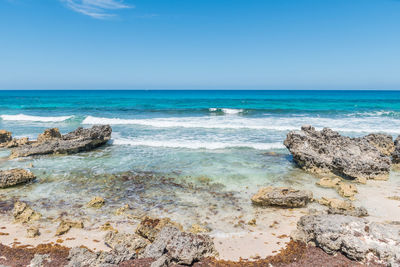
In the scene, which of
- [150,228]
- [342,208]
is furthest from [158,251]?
[342,208]

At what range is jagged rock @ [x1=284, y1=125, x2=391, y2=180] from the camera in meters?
8.89

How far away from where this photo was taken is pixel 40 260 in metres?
4.30

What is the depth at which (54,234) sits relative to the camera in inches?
209

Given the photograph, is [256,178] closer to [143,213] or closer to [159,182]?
[159,182]

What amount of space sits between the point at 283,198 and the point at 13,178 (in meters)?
7.86

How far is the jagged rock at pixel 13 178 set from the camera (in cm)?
778

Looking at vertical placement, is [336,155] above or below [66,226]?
above

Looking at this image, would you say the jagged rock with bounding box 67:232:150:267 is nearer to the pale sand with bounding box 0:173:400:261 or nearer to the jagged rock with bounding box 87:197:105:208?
Result: the pale sand with bounding box 0:173:400:261

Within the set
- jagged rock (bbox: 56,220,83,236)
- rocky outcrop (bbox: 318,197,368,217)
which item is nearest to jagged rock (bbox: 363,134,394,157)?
rocky outcrop (bbox: 318,197,368,217)

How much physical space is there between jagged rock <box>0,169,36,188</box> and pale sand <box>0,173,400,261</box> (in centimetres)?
218

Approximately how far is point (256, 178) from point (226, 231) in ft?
11.8

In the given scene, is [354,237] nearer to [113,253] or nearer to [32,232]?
[113,253]

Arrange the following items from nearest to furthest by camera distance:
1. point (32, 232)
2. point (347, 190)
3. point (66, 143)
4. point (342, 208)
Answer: point (32, 232), point (342, 208), point (347, 190), point (66, 143)

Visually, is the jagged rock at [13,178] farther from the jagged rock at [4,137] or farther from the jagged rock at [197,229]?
the jagged rock at [4,137]
